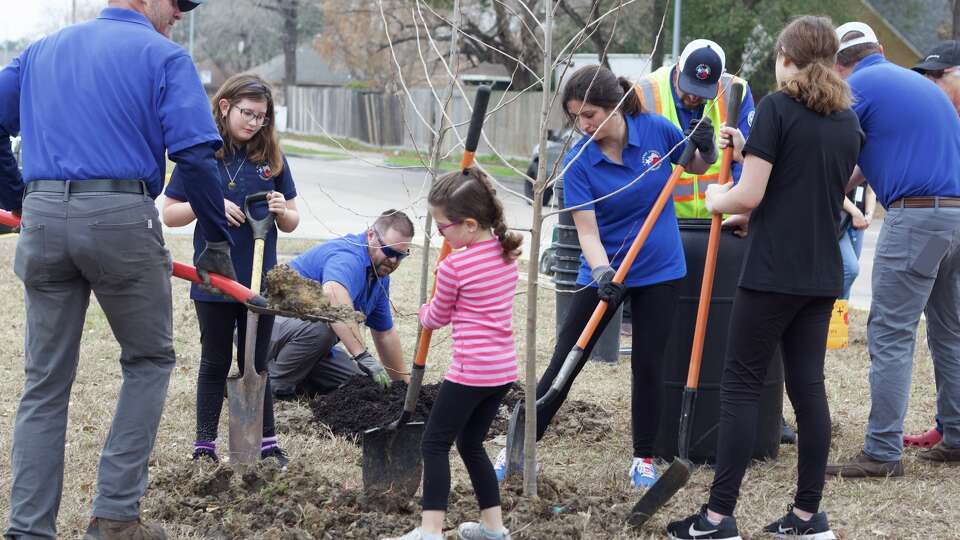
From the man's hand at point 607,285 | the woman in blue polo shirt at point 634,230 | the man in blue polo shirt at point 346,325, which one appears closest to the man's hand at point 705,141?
the woman in blue polo shirt at point 634,230

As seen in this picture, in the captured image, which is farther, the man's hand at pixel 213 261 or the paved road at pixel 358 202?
the paved road at pixel 358 202

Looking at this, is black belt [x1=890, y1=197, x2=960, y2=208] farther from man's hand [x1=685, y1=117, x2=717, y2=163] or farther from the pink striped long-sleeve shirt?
the pink striped long-sleeve shirt

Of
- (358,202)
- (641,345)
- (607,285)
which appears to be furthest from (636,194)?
(358,202)

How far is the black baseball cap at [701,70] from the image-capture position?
193 inches

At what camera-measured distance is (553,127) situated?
28859 millimetres

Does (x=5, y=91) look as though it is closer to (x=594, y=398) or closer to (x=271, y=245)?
(x=271, y=245)

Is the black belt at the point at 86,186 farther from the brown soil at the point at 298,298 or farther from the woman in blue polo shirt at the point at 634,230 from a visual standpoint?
the woman in blue polo shirt at the point at 634,230

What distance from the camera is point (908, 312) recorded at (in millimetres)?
4879

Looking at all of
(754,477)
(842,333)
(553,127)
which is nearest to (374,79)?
(553,127)

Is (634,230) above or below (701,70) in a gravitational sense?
below

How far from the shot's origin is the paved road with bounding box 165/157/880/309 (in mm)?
13317

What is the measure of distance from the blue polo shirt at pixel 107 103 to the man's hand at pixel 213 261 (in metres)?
0.36

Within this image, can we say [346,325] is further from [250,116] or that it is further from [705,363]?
[705,363]

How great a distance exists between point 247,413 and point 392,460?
0.66 m
